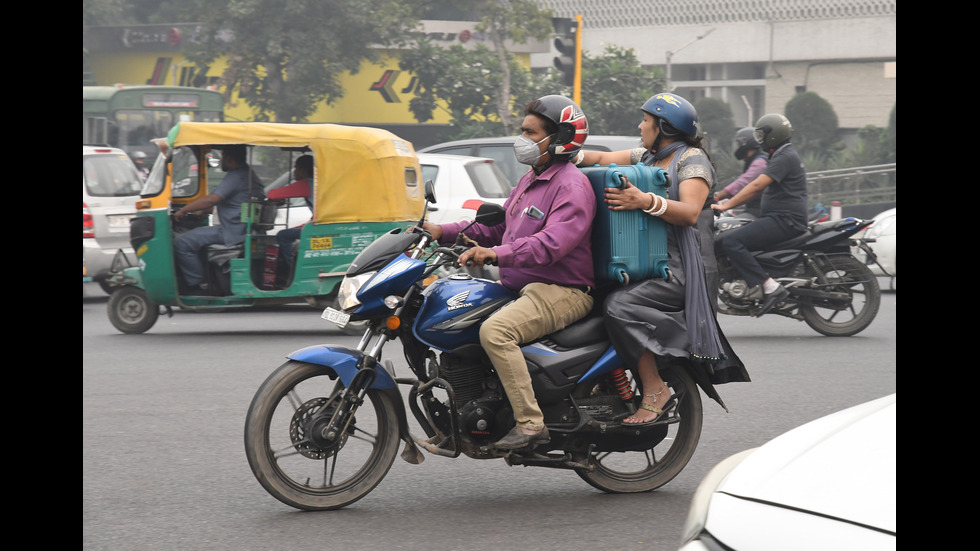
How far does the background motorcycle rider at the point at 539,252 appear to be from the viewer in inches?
187

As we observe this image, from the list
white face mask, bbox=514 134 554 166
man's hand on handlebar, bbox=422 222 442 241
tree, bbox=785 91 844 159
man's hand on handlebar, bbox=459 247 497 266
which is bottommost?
man's hand on handlebar, bbox=459 247 497 266

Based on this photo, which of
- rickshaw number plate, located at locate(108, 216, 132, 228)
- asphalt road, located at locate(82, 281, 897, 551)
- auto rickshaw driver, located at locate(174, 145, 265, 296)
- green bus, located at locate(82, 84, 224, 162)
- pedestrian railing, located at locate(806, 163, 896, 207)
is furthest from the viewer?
pedestrian railing, located at locate(806, 163, 896, 207)

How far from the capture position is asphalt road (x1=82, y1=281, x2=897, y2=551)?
15.1 ft

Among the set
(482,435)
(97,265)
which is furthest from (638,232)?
(97,265)

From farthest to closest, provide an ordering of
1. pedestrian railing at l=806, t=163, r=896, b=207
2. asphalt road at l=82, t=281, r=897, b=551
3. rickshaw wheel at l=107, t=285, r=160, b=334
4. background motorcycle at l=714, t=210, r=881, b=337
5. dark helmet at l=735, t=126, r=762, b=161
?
pedestrian railing at l=806, t=163, r=896, b=207 → dark helmet at l=735, t=126, r=762, b=161 → rickshaw wheel at l=107, t=285, r=160, b=334 → background motorcycle at l=714, t=210, r=881, b=337 → asphalt road at l=82, t=281, r=897, b=551

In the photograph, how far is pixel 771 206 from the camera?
10227mm

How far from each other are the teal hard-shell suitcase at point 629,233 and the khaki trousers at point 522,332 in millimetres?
272

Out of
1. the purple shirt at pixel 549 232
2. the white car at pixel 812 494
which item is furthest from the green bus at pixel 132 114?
the white car at pixel 812 494

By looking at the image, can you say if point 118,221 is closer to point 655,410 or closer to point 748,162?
point 748,162

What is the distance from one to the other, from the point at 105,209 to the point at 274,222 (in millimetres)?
3589

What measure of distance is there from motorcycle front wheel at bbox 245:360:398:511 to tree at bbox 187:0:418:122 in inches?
1044

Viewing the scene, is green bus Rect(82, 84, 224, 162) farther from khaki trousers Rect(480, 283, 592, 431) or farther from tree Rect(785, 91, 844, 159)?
tree Rect(785, 91, 844, 159)

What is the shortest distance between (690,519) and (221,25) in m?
30.4

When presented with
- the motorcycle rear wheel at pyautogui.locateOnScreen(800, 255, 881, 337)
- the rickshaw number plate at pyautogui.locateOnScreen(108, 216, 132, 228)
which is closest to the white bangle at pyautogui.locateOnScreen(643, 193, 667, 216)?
the motorcycle rear wheel at pyautogui.locateOnScreen(800, 255, 881, 337)
